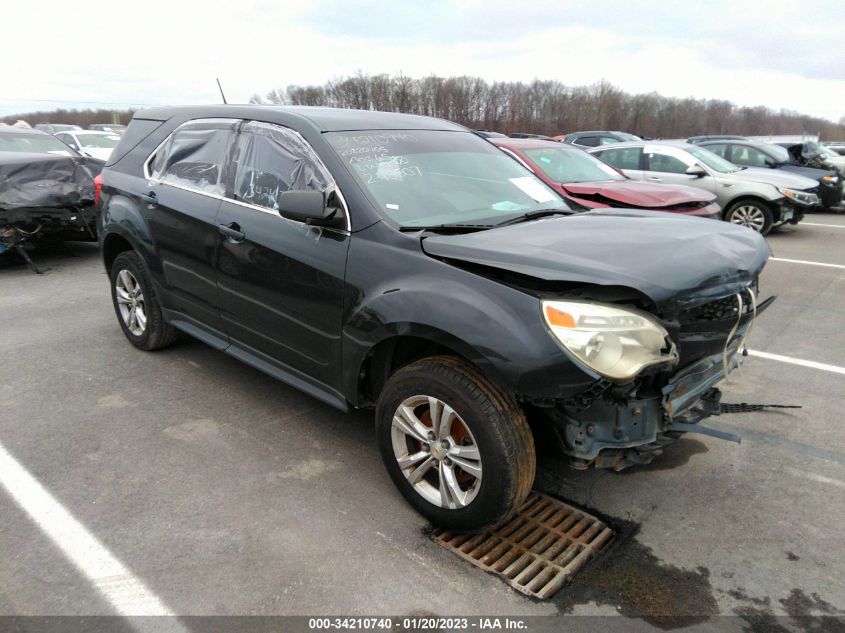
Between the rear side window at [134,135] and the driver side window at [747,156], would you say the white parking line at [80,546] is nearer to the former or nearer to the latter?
the rear side window at [134,135]

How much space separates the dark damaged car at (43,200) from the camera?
7.38 meters

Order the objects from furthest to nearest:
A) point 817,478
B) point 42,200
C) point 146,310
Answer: point 42,200 < point 146,310 < point 817,478

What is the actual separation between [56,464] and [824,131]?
75151 mm

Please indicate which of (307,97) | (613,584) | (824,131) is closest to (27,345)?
(613,584)

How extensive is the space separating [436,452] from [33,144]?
9.62m

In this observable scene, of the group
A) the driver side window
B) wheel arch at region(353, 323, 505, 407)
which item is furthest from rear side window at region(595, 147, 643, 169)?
wheel arch at region(353, 323, 505, 407)

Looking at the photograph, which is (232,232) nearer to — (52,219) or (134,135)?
(134,135)

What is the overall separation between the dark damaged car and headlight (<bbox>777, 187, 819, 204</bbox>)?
10434 mm

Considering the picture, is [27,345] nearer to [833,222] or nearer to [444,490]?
[444,490]

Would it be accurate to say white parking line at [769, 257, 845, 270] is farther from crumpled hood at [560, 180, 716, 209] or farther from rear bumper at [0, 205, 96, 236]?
rear bumper at [0, 205, 96, 236]

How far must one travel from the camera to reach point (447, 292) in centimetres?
262

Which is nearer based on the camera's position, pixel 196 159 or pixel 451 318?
pixel 451 318

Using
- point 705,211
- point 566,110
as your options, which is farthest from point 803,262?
point 566,110

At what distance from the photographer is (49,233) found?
7750 millimetres
